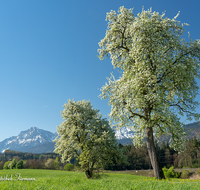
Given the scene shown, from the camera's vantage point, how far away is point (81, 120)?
30266mm

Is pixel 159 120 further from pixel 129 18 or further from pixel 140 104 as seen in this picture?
pixel 129 18

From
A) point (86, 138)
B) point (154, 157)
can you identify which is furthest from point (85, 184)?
point (86, 138)

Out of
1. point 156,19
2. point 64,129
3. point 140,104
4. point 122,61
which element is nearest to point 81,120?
point 64,129

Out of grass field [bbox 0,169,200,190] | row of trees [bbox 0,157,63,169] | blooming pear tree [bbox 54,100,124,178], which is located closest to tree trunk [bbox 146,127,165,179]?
grass field [bbox 0,169,200,190]

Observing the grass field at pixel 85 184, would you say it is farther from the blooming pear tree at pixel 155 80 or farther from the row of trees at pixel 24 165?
the row of trees at pixel 24 165

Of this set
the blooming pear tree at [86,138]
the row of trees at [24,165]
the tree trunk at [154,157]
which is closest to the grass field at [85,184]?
the tree trunk at [154,157]

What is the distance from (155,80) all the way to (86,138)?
19.2m

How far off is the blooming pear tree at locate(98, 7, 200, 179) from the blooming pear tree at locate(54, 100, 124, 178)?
470 inches

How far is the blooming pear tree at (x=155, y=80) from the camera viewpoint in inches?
536

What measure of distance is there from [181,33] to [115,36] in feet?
20.5

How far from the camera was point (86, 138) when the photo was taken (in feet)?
94.6

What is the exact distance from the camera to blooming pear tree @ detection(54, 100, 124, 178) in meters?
25.8

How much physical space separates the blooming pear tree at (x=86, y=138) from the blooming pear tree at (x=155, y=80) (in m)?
11.9

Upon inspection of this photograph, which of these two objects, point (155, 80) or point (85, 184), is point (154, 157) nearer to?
point (155, 80)
